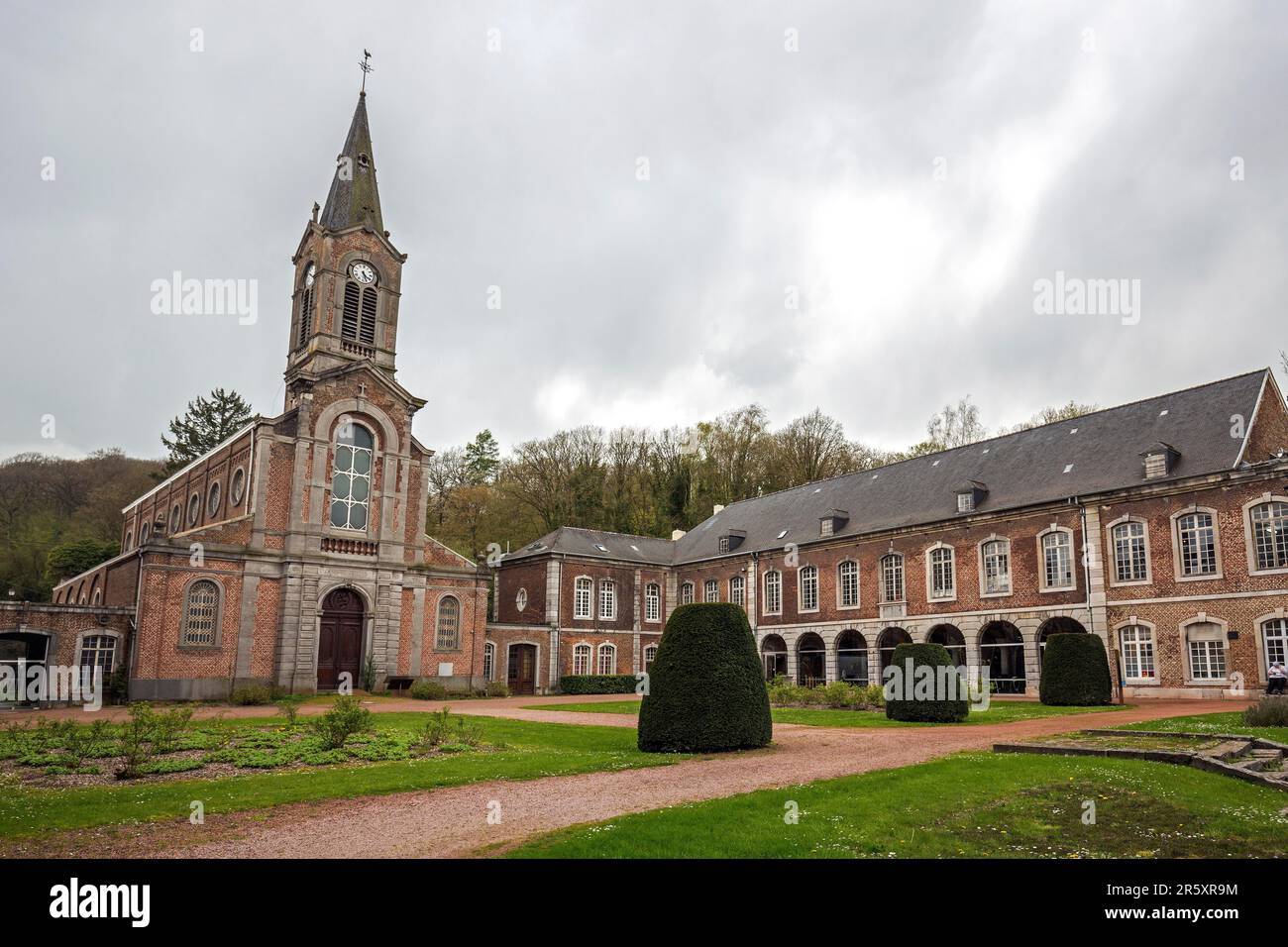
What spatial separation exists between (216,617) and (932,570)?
79.7ft

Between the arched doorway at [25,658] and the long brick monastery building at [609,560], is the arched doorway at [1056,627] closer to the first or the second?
the long brick monastery building at [609,560]

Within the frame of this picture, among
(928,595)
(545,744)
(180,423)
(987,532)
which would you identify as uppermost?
(180,423)

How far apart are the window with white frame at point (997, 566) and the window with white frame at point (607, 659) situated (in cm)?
1753

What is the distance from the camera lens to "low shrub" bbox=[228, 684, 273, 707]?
82.0ft

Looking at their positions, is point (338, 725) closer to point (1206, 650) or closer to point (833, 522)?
point (1206, 650)

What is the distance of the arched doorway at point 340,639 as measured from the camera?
28.8m

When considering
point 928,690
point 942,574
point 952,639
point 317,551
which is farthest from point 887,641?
point 317,551

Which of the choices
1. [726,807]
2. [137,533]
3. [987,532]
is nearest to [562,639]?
[987,532]

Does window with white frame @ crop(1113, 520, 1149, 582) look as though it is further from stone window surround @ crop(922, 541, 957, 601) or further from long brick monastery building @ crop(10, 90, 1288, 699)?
stone window surround @ crop(922, 541, 957, 601)
